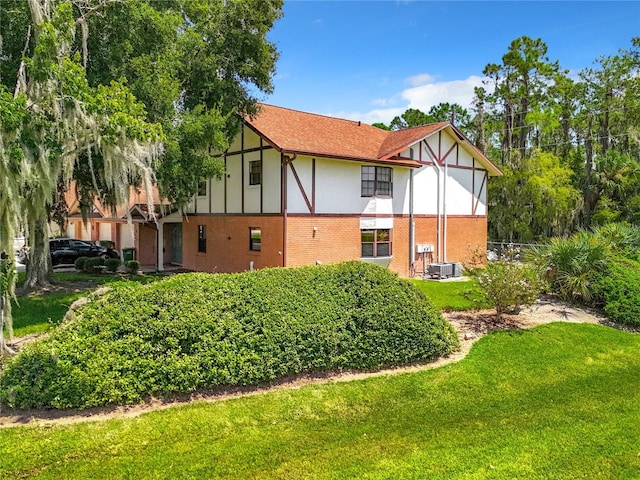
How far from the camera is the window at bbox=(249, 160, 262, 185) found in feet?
58.3

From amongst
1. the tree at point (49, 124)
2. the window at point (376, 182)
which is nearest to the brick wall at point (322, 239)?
the window at point (376, 182)

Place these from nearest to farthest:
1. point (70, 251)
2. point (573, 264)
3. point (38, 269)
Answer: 1. point (573, 264)
2. point (38, 269)
3. point (70, 251)

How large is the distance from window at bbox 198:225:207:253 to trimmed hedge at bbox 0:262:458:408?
13.1 metres

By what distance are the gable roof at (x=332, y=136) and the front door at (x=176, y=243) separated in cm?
839

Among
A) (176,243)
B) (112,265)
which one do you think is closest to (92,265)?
(112,265)

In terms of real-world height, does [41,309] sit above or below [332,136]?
below

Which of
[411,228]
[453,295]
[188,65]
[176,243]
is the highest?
[188,65]

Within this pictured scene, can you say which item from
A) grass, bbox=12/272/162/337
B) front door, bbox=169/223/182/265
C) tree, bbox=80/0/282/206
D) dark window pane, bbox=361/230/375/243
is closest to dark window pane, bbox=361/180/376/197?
dark window pane, bbox=361/230/375/243

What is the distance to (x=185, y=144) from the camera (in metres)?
14.1

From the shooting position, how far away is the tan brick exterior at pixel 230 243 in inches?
668

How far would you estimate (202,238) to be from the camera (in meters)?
21.4

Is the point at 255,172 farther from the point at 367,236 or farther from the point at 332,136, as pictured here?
the point at 367,236

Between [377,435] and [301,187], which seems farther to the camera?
[301,187]

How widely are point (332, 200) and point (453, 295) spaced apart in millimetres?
6043
